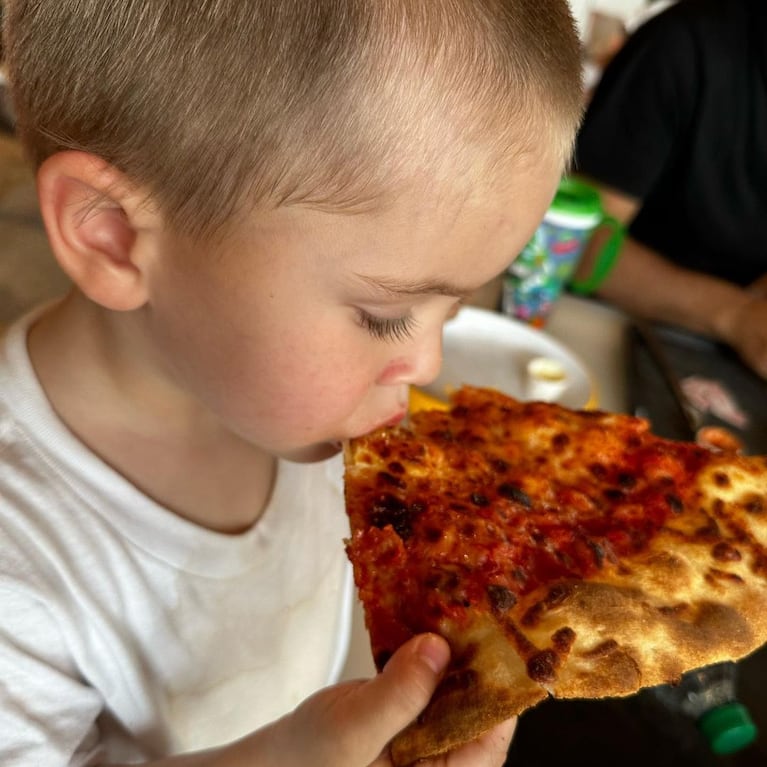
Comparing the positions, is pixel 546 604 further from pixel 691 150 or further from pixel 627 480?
pixel 691 150

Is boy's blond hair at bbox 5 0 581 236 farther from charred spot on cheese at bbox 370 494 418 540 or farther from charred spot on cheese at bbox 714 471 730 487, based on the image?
charred spot on cheese at bbox 714 471 730 487

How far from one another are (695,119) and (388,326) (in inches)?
51.5

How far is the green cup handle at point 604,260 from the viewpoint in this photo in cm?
147

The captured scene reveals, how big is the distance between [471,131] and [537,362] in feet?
2.35

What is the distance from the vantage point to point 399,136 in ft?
1.69

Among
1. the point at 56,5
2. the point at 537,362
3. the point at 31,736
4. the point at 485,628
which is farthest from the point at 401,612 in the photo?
the point at 537,362

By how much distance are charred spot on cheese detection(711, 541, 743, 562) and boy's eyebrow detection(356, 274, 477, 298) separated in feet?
1.06

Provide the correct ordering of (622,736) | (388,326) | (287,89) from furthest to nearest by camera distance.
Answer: (622,736) → (388,326) → (287,89)

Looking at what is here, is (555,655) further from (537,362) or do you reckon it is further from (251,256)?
(537,362)

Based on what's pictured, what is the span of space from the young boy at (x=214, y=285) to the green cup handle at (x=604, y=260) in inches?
36.3

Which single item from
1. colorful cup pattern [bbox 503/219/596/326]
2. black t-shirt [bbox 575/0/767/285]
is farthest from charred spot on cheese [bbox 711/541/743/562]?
black t-shirt [bbox 575/0/767/285]

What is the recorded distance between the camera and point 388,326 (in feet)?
1.97

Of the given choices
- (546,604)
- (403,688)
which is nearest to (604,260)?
(546,604)

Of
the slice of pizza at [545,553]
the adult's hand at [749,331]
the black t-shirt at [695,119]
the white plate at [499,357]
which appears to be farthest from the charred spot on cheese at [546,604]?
the black t-shirt at [695,119]
